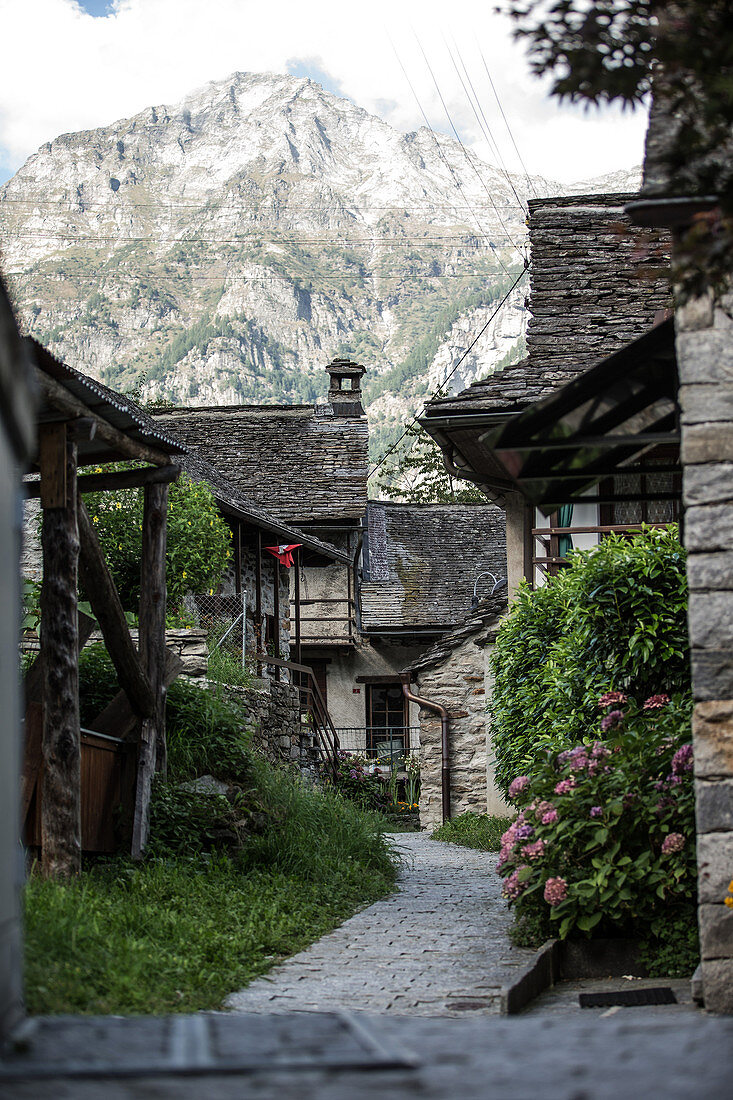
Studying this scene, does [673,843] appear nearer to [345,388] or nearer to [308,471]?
[308,471]

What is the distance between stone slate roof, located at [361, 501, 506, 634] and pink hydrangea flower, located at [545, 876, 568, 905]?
1769 centimetres

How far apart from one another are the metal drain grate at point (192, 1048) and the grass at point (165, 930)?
1229 millimetres

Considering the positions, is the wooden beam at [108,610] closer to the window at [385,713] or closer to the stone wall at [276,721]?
the stone wall at [276,721]

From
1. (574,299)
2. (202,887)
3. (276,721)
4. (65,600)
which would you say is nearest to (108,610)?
(65,600)

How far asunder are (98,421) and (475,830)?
9.31 m

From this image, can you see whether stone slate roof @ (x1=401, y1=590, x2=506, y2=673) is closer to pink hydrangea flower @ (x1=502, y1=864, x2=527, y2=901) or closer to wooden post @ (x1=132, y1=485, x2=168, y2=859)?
wooden post @ (x1=132, y1=485, x2=168, y2=859)

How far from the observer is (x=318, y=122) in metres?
178

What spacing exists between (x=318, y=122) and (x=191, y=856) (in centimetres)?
18398

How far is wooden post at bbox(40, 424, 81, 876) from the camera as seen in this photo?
6852 millimetres

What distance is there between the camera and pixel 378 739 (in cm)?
2423

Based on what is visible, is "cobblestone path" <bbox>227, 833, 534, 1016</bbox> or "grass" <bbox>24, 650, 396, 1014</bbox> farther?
"cobblestone path" <bbox>227, 833, 534, 1016</bbox>

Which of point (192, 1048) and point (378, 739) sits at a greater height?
point (192, 1048)

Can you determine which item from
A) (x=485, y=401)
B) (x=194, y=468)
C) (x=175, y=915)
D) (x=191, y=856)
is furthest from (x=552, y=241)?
(x=175, y=915)

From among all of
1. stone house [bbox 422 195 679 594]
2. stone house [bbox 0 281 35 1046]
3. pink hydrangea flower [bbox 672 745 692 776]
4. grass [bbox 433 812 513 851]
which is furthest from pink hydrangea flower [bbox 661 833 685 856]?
grass [bbox 433 812 513 851]
